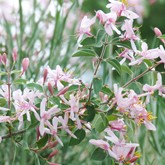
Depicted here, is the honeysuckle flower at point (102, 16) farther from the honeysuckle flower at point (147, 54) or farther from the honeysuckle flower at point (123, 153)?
the honeysuckle flower at point (123, 153)

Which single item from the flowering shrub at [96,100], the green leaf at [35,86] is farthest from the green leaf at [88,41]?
the green leaf at [35,86]

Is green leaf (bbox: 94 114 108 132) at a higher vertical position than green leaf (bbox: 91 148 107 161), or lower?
higher

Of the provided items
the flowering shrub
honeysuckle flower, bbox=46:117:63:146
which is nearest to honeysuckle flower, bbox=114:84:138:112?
the flowering shrub

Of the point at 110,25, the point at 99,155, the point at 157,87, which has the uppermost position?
the point at 110,25

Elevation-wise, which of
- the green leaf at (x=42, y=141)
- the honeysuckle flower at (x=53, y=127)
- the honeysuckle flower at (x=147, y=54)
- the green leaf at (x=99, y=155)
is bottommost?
the green leaf at (x=99, y=155)

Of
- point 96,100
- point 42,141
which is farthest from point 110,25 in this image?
point 42,141

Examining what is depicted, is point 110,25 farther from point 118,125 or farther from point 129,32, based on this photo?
point 118,125

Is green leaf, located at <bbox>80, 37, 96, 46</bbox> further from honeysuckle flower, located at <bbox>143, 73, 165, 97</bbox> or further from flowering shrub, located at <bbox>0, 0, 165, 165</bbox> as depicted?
honeysuckle flower, located at <bbox>143, 73, 165, 97</bbox>

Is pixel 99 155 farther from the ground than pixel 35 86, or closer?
closer

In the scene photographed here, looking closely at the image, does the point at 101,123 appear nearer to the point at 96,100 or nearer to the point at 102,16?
the point at 96,100
